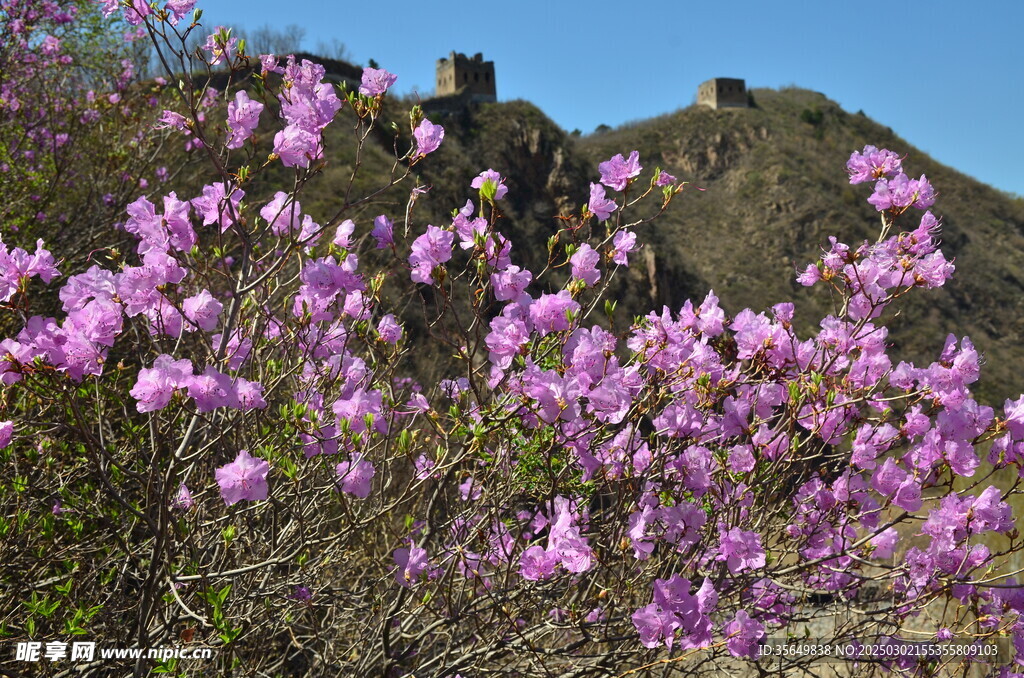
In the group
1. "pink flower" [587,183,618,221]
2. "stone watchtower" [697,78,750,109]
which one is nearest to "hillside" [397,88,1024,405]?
"stone watchtower" [697,78,750,109]

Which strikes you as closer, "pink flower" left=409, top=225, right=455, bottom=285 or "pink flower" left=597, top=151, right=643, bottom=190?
"pink flower" left=409, top=225, right=455, bottom=285

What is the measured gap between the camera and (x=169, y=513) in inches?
78.6

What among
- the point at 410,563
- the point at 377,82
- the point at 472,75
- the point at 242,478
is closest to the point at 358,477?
the point at 410,563

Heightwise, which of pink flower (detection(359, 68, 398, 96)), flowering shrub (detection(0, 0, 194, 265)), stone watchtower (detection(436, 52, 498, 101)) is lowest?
pink flower (detection(359, 68, 398, 96))

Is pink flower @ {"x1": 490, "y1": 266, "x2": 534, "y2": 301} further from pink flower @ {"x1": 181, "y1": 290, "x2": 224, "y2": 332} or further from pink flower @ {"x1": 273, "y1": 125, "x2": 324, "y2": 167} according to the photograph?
pink flower @ {"x1": 181, "y1": 290, "x2": 224, "y2": 332}

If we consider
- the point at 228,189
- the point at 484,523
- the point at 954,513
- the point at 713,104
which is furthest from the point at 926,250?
the point at 713,104

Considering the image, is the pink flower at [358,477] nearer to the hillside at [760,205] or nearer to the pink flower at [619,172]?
the pink flower at [619,172]

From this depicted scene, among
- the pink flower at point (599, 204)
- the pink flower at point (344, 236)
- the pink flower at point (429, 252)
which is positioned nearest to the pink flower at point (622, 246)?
the pink flower at point (599, 204)

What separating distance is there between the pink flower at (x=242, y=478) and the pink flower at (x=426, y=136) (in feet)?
3.69

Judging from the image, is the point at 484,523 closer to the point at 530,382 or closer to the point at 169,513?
the point at 530,382

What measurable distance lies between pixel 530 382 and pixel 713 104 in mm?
60120

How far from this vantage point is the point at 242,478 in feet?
6.24

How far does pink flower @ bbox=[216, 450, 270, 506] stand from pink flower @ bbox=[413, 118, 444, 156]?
112cm

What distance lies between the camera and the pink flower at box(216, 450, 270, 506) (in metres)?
1.89
